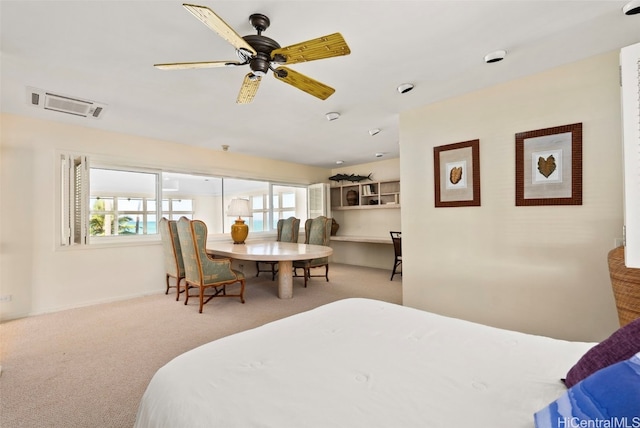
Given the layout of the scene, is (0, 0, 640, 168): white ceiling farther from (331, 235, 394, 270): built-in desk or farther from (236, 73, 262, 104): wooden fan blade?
(331, 235, 394, 270): built-in desk

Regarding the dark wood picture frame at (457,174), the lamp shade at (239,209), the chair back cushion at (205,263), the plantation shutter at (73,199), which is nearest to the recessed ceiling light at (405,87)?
the dark wood picture frame at (457,174)

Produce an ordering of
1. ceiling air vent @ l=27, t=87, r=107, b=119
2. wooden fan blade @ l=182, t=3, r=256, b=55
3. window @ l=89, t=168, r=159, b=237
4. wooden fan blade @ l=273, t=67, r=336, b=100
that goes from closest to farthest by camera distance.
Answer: wooden fan blade @ l=182, t=3, r=256, b=55
wooden fan blade @ l=273, t=67, r=336, b=100
ceiling air vent @ l=27, t=87, r=107, b=119
window @ l=89, t=168, r=159, b=237

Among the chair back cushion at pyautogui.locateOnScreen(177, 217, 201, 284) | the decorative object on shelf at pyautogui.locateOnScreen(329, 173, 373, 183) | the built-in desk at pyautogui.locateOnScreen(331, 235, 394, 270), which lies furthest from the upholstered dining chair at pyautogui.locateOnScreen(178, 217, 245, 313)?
the decorative object on shelf at pyautogui.locateOnScreen(329, 173, 373, 183)

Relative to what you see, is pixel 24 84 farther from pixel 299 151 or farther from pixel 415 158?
pixel 415 158

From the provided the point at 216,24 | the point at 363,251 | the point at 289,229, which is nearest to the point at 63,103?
the point at 216,24

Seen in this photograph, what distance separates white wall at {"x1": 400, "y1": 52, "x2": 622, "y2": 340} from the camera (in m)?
2.19

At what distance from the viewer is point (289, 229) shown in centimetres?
552

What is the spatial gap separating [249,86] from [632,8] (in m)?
2.42

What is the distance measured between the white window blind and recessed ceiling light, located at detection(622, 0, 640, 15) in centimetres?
47

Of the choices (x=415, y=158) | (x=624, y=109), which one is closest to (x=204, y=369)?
(x=624, y=109)

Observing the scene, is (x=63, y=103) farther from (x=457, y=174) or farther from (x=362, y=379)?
(x=457, y=174)

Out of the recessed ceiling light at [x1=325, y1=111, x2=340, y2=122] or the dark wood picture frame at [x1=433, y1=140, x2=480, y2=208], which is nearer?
the dark wood picture frame at [x1=433, y1=140, x2=480, y2=208]

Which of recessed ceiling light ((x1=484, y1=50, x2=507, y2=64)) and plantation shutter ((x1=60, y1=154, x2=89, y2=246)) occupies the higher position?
recessed ceiling light ((x1=484, y1=50, x2=507, y2=64))

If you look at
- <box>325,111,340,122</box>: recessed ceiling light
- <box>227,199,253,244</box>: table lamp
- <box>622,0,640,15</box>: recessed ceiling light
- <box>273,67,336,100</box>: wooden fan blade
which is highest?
<box>622,0,640,15</box>: recessed ceiling light
